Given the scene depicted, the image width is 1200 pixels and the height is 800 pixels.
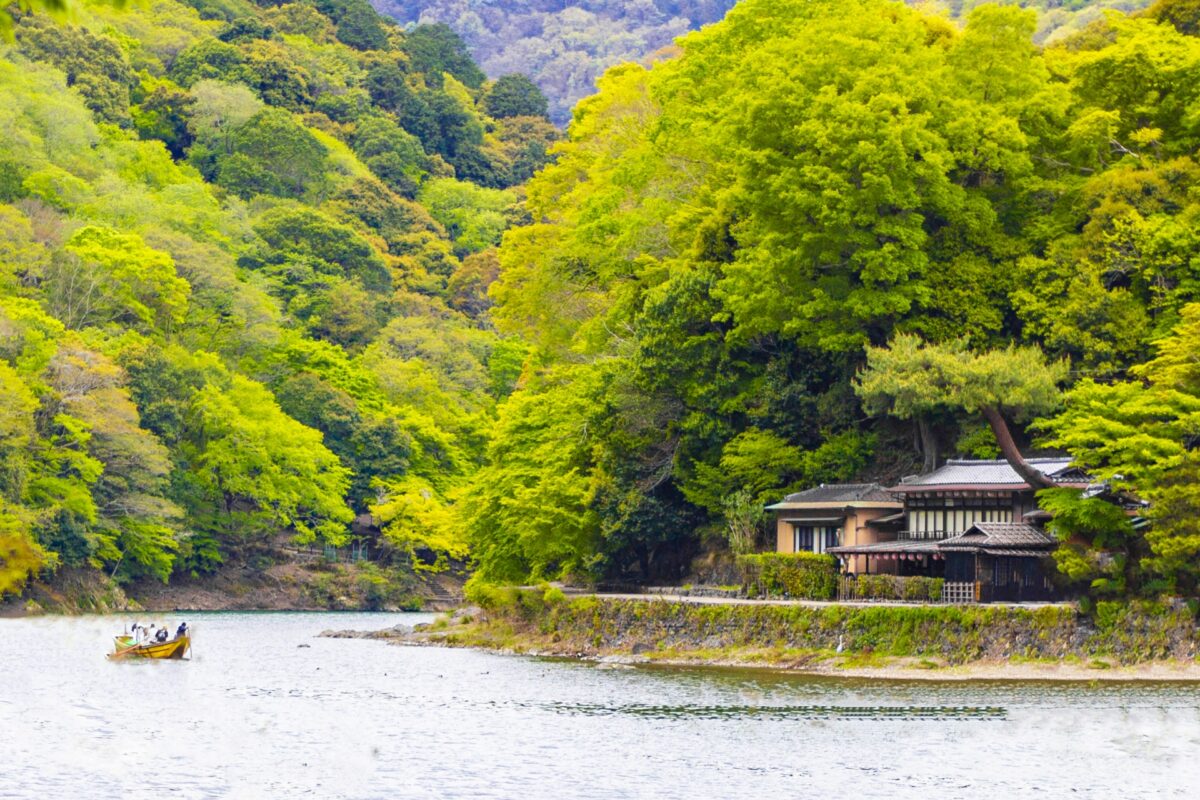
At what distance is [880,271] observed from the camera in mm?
52844

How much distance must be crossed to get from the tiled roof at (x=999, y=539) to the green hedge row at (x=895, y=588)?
1.09m

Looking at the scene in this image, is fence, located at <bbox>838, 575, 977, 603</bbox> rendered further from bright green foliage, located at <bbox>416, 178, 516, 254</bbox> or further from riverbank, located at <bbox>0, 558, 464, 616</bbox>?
bright green foliage, located at <bbox>416, 178, 516, 254</bbox>

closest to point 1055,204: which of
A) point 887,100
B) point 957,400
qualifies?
point 887,100

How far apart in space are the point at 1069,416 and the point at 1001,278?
976 cm

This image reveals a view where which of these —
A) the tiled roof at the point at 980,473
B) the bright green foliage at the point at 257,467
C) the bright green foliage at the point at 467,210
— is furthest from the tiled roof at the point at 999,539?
the bright green foliage at the point at 467,210

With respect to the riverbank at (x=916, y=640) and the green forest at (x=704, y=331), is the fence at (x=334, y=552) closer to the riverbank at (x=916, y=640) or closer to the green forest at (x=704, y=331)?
the green forest at (x=704, y=331)

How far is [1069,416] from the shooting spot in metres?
45.9

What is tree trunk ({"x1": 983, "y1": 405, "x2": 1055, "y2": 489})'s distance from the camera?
46.6m

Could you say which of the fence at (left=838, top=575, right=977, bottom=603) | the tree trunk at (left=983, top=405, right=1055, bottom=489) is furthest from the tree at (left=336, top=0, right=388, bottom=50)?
the fence at (left=838, top=575, right=977, bottom=603)

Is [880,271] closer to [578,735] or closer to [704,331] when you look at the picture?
[704,331]

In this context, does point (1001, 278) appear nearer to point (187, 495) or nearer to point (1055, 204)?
point (1055, 204)

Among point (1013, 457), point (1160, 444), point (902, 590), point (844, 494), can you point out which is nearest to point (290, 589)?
point (844, 494)

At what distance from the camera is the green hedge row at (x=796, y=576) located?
161 feet

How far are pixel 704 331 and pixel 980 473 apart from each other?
40.5ft
